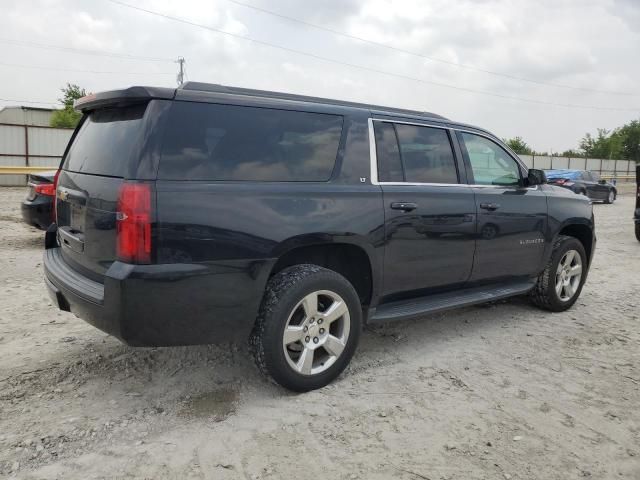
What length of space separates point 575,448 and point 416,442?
831 millimetres

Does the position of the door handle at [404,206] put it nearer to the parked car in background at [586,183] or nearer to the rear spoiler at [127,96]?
the rear spoiler at [127,96]

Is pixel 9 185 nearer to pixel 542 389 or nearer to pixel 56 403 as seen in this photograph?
pixel 56 403

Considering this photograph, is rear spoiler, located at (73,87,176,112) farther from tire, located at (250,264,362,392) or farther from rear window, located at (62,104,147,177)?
tire, located at (250,264,362,392)

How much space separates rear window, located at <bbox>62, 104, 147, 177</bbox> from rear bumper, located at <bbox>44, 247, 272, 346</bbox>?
0.60 m

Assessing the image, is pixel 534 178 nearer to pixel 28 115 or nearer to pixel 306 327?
pixel 306 327

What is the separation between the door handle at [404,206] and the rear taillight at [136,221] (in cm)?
167

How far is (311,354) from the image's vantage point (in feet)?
10.8

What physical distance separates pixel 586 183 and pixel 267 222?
68.7ft

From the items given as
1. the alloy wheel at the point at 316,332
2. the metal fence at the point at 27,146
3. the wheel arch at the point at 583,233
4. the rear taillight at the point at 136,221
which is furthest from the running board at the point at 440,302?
the metal fence at the point at 27,146

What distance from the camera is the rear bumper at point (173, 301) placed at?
269cm

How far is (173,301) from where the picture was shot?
2760 millimetres

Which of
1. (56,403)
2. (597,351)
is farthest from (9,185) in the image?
(597,351)

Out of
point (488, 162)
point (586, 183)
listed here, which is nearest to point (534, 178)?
point (488, 162)

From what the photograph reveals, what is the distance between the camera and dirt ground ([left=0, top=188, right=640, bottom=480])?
2.59 m
